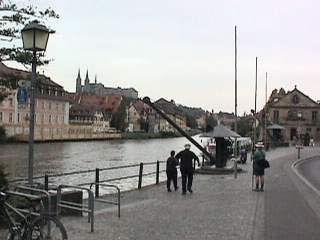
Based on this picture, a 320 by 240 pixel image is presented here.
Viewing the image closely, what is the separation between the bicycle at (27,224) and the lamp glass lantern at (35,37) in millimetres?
3044

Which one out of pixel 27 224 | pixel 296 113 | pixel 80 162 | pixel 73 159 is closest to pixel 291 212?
pixel 27 224

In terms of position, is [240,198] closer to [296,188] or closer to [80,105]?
[296,188]

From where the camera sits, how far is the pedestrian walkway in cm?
1156

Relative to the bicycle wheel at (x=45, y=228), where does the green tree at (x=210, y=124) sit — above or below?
above

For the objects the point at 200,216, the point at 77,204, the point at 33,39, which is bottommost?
the point at 200,216

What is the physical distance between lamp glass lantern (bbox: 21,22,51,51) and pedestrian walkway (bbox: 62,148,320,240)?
11.2ft

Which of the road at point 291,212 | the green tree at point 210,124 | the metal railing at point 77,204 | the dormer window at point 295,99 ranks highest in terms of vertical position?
the dormer window at point 295,99

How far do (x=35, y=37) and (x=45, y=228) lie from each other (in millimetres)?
3671

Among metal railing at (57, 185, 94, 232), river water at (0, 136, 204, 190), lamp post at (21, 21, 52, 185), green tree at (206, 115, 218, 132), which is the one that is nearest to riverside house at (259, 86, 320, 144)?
green tree at (206, 115, 218, 132)

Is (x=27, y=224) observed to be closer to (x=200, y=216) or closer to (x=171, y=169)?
(x=200, y=216)

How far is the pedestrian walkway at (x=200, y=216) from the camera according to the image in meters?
11.6

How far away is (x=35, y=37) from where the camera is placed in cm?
1116

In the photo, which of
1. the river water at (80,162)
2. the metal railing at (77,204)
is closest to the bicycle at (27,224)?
the metal railing at (77,204)

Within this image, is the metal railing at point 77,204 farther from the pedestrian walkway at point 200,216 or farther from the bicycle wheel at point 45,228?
the bicycle wheel at point 45,228
